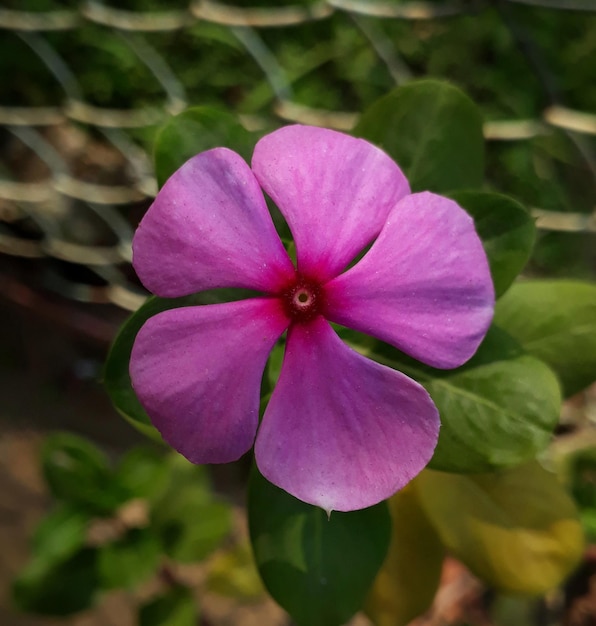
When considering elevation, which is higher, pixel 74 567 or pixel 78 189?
pixel 78 189

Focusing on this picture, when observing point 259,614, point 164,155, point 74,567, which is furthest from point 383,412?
point 259,614

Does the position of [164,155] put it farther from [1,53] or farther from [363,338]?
[1,53]

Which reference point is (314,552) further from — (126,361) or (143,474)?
(143,474)

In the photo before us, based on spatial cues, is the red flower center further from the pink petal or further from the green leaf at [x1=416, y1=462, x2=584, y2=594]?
the green leaf at [x1=416, y1=462, x2=584, y2=594]

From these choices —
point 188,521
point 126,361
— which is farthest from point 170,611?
point 126,361

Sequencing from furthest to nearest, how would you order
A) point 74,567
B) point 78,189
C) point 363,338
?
point 78,189
point 74,567
point 363,338

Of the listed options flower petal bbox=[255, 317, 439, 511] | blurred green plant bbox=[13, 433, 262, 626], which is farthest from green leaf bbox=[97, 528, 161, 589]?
flower petal bbox=[255, 317, 439, 511]
